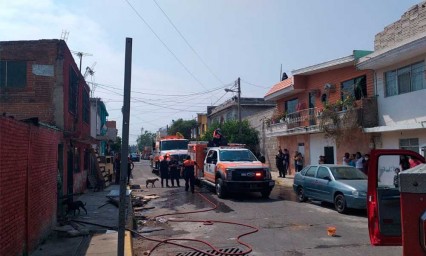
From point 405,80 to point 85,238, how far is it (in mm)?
14675

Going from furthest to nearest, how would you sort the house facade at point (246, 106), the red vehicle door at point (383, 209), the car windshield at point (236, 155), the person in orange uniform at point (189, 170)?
the house facade at point (246, 106), the person in orange uniform at point (189, 170), the car windshield at point (236, 155), the red vehicle door at point (383, 209)

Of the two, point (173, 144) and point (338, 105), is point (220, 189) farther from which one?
point (173, 144)

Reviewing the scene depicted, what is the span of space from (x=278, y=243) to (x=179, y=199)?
8.67 meters

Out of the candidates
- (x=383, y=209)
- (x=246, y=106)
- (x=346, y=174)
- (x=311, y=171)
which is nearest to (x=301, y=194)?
(x=311, y=171)

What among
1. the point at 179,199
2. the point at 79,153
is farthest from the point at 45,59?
the point at 179,199

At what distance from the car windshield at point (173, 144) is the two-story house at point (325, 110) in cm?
630

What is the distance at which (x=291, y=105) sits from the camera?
99.6 feet

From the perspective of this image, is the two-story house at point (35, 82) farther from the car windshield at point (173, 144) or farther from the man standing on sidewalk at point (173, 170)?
the car windshield at point (173, 144)

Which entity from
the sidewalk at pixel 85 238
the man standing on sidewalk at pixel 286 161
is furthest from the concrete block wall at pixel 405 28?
the sidewalk at pixel 85 238

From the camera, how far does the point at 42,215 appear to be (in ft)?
29.7

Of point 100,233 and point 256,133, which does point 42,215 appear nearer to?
point 100,233

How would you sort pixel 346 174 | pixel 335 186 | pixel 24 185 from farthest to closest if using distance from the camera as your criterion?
pixel 346 174 < pixel 335 186 < pixel 24 185

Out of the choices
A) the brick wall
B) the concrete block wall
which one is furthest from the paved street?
the concrete block wall

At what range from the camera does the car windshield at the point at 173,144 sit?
1240 inches
